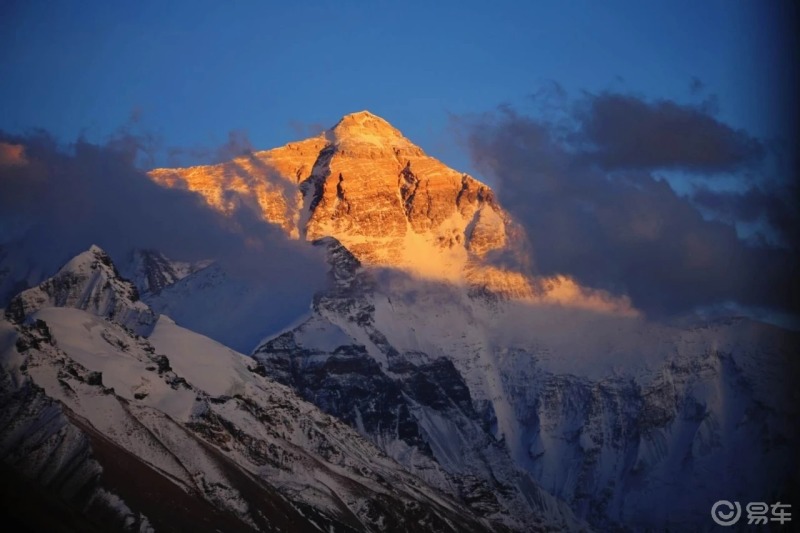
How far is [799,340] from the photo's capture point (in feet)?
563
